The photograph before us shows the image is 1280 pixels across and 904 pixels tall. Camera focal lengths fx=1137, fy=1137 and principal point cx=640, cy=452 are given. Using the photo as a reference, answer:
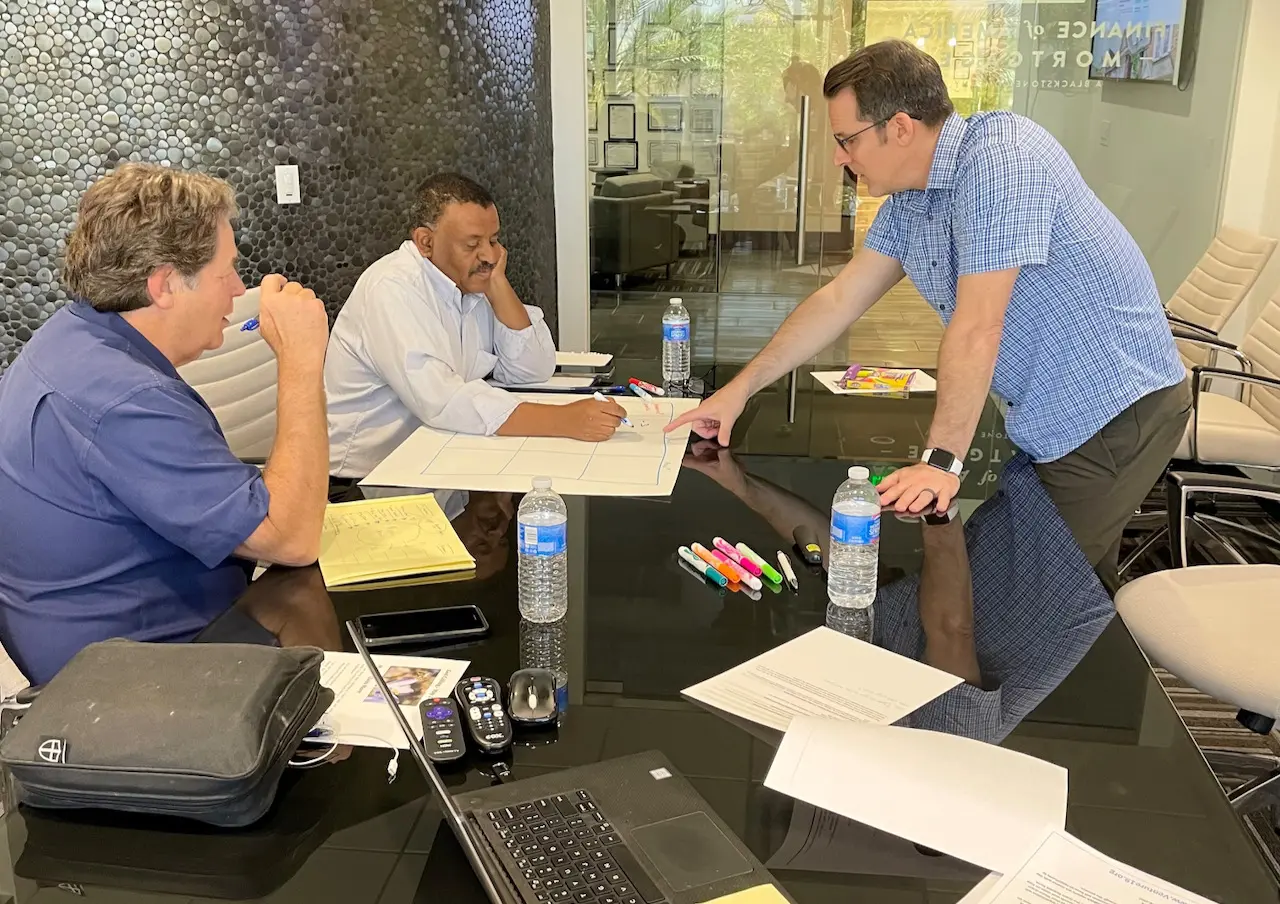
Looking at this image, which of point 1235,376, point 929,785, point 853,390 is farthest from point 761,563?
point 1235,376

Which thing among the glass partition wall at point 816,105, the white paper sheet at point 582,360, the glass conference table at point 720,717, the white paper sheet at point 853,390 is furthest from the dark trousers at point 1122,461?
the glass partition wall at point 816,105

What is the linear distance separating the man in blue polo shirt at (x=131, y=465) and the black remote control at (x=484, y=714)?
50cm

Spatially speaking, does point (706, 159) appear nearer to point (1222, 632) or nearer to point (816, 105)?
point (816, 105)

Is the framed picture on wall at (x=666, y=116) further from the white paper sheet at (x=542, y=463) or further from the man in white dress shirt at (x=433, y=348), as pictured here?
the white paper sheet at (x=542, y=463)

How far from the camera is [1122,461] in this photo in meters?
2.15

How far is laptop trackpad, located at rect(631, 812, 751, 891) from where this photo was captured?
94cm

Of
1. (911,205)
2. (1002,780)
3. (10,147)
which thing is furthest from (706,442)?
(10,147)

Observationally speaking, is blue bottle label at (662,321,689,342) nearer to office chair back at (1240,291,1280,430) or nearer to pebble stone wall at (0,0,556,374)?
pebble stone wall at (0,0,556,374)

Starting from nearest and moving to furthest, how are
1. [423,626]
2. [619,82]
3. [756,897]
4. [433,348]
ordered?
[756,897], [423,626], [433,348], [619,82]

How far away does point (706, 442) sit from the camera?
2.30m

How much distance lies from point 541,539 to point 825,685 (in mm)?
404

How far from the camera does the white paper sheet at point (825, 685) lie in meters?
1.22

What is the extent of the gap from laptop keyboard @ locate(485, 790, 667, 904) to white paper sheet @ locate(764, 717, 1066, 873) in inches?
7.3

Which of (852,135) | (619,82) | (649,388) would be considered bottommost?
(649,388)
